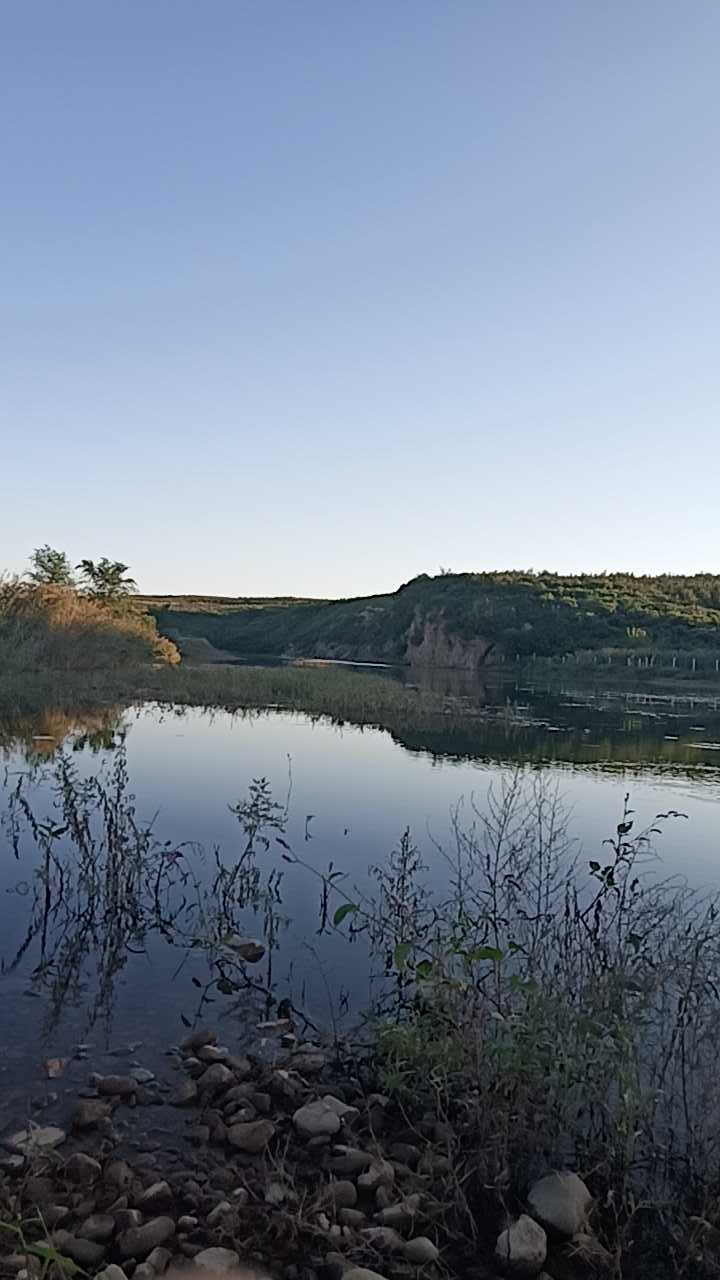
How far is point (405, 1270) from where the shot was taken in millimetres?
4246

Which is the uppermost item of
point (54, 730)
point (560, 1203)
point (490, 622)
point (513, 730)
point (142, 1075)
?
point (490, 622)

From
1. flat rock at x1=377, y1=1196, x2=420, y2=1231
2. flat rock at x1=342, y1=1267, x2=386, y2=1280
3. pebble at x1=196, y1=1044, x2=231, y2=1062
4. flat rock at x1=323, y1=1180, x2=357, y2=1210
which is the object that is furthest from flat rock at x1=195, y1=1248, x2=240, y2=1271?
pebble at x1=196, y1=1044, x2=231, y2=1062

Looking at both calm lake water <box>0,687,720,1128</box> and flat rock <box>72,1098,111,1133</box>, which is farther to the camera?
calm lake water <box>0,687,720,1128</box>

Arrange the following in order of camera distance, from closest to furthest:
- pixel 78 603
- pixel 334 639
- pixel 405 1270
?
pixel 405 1270
pixel 78 603
pixel 334 639

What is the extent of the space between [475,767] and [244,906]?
1091 centimetres

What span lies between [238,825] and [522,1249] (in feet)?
30.6

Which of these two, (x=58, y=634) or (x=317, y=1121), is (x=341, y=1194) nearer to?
(x=317, y=1121)

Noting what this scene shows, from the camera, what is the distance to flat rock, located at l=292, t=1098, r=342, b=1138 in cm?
528

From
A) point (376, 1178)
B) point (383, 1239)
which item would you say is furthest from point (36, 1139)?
point (383, 1239)

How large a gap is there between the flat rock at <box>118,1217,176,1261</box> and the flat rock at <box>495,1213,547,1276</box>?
5.07 ft

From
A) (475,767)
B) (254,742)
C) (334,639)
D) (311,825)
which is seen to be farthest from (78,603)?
(334,639)

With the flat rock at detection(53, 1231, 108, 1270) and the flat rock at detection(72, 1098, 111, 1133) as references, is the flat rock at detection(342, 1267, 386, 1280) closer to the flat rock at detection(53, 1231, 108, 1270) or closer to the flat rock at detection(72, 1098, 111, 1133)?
the flat rock at detection(53, 1231, 108, 1270)

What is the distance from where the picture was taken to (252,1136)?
5.19 metres

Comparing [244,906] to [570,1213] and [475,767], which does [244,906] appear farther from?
[475,767]
